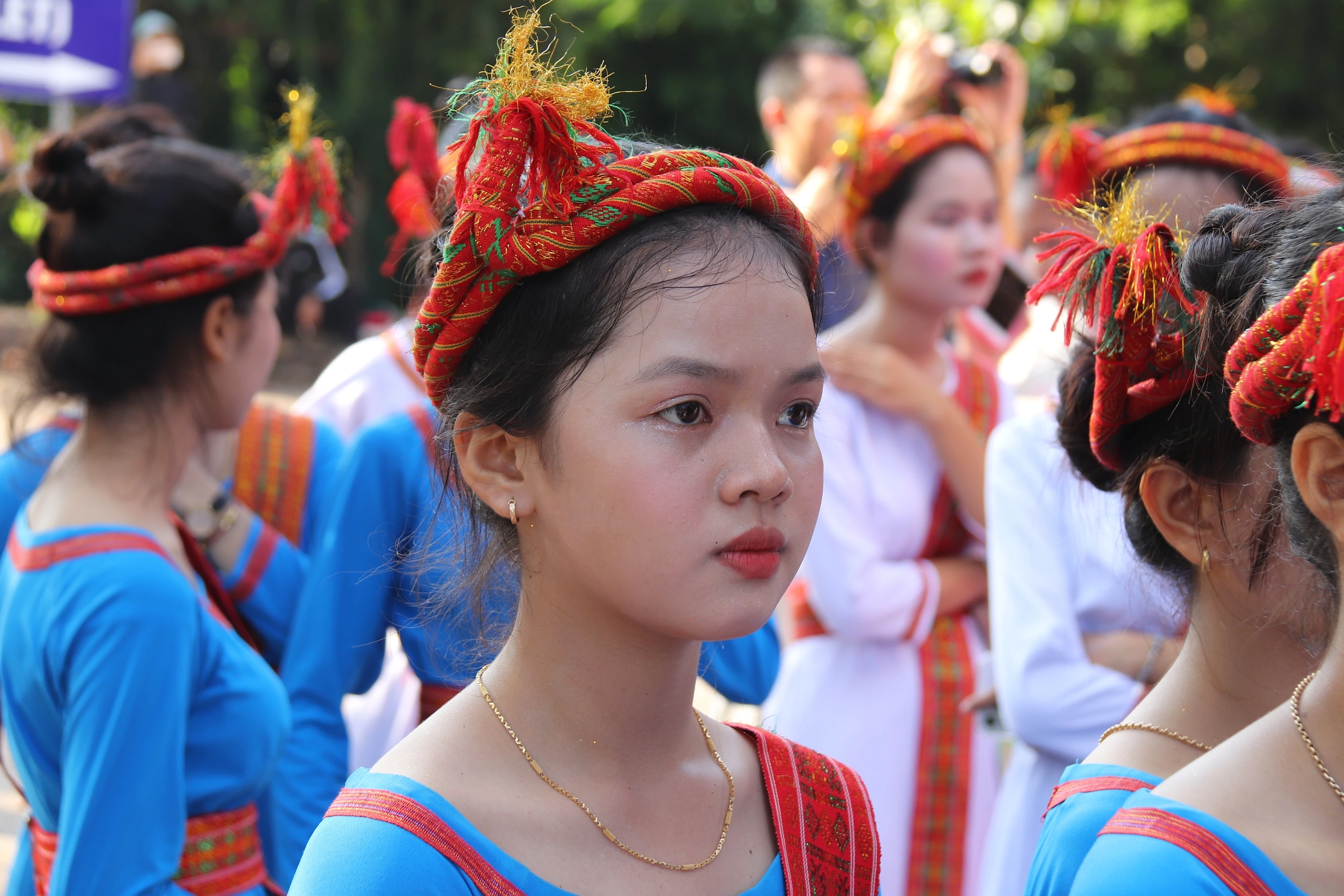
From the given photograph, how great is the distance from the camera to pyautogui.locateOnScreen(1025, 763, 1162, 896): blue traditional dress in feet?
5.14

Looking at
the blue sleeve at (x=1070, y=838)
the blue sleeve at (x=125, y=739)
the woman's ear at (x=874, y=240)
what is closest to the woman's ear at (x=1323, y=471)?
the blue sleeve at (x=1070, y=838)

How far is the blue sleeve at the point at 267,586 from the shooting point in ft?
9.25

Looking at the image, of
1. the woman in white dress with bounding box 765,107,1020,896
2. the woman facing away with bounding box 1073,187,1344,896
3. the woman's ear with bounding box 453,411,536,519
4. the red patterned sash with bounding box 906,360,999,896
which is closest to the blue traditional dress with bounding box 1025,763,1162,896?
the woman facing away with bounding box 1073,187,1344,896

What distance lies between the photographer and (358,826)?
135 cm

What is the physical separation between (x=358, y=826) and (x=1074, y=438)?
1094 millimetres

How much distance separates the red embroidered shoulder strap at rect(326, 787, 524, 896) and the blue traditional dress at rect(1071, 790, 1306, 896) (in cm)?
60

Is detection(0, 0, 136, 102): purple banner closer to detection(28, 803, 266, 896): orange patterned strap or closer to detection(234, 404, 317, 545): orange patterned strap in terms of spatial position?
detection(234, 404, 317, 545): orange patterned strap

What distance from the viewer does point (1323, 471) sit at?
1342mm

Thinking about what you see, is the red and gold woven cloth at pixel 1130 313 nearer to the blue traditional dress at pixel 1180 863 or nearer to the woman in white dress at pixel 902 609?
the blue traditional dress at pixel 1180 863

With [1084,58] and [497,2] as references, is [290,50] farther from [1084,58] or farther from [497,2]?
[1084,58]

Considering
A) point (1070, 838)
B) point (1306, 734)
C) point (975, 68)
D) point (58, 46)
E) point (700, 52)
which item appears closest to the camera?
point (1306, 734)

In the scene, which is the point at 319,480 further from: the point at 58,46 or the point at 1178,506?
the point at 58,46

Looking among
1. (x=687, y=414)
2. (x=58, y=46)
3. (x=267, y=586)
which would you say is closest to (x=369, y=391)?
(x=267, y=586)

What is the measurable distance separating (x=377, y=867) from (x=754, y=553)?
50 centimetres
